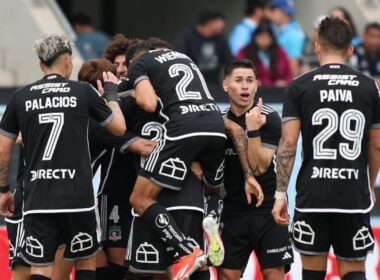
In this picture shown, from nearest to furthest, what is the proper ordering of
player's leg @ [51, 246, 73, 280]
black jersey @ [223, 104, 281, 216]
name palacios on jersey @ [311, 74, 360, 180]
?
name palacios on jersey @ [311, 74, 360, 180] → black jersey @ [223, 104, 281, 216] → player's leg @ [51, 246, 73, 280]

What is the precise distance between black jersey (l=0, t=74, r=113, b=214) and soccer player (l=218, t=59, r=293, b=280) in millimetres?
1241

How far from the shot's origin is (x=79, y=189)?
419 inches

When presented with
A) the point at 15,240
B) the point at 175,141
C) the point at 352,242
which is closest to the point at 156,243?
the point at 175,141

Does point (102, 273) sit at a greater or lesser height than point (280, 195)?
lesser

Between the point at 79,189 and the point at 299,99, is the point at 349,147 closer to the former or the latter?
the point at 299,99

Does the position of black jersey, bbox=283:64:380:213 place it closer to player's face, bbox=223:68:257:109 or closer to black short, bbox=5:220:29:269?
player's face, bbox=223:68:257:109

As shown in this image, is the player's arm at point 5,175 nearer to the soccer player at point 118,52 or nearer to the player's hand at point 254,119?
the soccer player at point 118,52

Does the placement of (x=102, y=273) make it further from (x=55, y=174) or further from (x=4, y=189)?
(x=55, y=174)

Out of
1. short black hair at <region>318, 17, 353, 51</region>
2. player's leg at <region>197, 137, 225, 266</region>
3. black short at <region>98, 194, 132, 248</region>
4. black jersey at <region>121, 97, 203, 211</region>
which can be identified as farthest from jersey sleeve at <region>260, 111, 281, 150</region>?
black short at <region>98, 194, 132, 248</region>

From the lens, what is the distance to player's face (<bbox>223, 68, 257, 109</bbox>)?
11.3m

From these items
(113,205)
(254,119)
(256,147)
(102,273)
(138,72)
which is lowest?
(102,273)

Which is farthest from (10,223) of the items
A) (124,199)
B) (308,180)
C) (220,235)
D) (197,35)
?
(197,35)

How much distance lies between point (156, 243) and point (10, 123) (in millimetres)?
1419

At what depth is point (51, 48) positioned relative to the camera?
35.0ft
